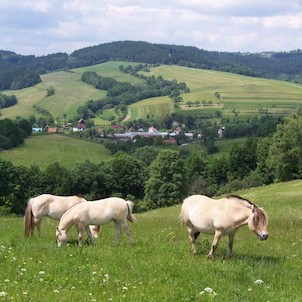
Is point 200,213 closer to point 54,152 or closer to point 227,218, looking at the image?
point 227,218

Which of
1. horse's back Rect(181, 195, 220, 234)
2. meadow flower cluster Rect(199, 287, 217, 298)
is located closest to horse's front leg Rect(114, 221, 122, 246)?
horse's back Rect(181, 195, 220, 234)

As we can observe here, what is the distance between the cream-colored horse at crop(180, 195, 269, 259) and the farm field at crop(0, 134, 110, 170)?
351ft

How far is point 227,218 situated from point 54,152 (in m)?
128

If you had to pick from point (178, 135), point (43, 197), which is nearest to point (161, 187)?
point (43, 197)

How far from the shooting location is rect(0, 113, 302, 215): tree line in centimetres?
7275

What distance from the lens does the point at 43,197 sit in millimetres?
20031

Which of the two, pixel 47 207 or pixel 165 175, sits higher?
pixel 47 207

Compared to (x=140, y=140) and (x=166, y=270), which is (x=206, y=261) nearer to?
(x=166, y=270)

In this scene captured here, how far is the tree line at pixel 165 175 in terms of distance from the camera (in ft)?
239

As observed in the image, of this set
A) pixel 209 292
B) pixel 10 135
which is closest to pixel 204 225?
pixel 209 292

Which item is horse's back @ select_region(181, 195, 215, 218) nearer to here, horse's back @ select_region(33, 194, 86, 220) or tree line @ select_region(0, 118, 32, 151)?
horse's back @ select_region(33, 194, 86, 220)

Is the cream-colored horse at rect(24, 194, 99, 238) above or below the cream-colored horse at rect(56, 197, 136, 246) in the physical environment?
below

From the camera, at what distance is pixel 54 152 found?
139375 mm

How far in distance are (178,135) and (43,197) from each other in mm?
170887
